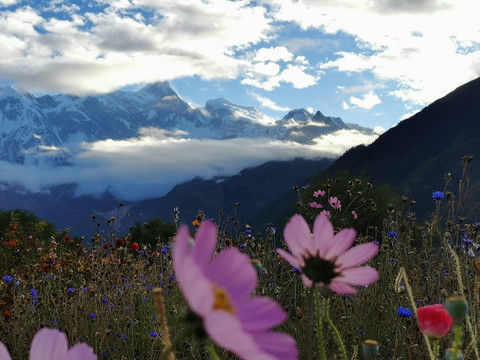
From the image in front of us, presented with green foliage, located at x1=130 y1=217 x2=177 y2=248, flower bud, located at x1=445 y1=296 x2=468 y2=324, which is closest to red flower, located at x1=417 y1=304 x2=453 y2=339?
flower bud, located at x1=445 y1=296 x2=468 y2=324

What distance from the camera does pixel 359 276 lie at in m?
0.54

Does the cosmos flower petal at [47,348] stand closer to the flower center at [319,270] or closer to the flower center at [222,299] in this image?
the flower center at [222,299]

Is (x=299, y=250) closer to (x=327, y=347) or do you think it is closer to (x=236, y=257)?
(x=236, y=257)

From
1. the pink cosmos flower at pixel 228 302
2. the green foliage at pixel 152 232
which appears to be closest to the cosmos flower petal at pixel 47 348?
the pink cosmos flower at pixel 228 302

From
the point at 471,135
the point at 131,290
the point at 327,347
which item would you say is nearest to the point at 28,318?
the point at 131,290

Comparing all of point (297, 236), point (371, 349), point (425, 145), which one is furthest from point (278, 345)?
point (425, 145)

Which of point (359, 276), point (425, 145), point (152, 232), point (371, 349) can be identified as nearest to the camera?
point (359, 276)

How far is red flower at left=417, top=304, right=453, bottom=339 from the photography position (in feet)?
2.34

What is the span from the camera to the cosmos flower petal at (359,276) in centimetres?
51

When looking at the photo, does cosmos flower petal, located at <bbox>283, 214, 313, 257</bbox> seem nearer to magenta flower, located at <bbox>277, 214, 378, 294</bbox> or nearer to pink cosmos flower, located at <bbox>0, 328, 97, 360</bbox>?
magenta flower, located at <bbox>277, 214, 378, 294</bbox>

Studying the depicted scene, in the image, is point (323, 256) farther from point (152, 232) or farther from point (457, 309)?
point (152, 232)

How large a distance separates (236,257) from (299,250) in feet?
0.83

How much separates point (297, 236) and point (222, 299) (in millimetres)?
→ 248

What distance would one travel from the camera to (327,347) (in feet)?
8.16
